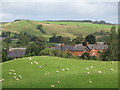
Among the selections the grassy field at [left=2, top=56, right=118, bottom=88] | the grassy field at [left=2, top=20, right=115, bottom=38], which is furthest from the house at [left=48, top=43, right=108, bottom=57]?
the grassy field at [left=2, top=56, right=118, bottom=88]

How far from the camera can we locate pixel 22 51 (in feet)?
302

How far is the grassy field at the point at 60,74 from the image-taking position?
19672 mm

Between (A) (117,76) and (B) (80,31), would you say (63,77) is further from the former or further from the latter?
(B) (80,31)

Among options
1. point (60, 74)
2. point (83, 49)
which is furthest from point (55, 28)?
point (60, 74)

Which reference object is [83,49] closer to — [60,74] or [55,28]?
[60,74]

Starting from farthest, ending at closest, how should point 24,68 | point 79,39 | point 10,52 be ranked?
point 79,39 → point 10,52 → point 24,68

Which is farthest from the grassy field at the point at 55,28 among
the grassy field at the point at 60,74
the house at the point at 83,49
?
the grassy field at the point at 60,74

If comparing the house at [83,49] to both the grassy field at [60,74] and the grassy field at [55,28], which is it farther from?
the grassy field at [60,74]

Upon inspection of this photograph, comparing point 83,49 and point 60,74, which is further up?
point 60,74

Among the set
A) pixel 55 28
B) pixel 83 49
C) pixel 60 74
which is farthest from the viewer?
pixel 55 28

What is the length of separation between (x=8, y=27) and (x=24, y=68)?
167m

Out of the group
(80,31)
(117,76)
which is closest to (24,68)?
(117,76)

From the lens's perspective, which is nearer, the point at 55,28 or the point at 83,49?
the point at 83,49

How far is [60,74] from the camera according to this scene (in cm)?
2330
